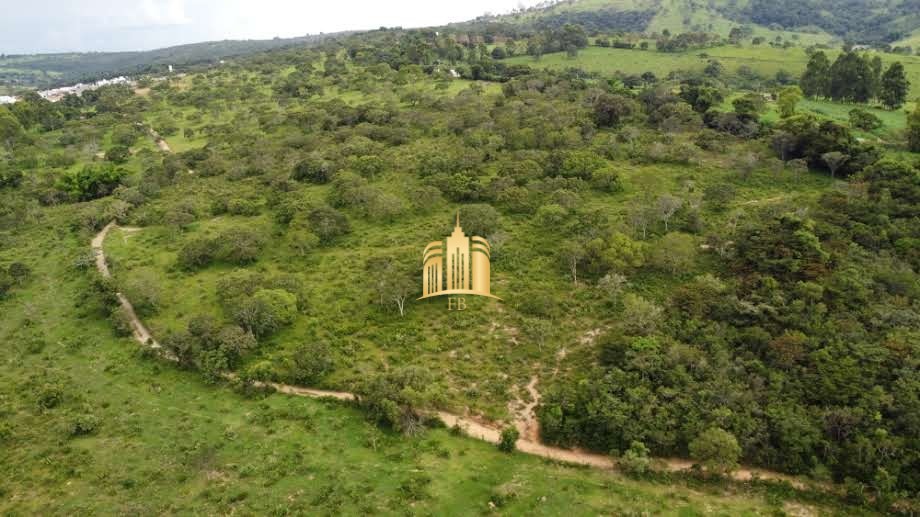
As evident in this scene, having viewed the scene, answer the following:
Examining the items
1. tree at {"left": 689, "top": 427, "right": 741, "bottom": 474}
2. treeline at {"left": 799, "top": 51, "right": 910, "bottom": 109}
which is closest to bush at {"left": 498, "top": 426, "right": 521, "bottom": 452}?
tree at {"left": 689, "top": 427, "right": 741, "bottom": 474}

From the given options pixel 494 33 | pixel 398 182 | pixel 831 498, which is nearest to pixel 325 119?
pixel 398 182

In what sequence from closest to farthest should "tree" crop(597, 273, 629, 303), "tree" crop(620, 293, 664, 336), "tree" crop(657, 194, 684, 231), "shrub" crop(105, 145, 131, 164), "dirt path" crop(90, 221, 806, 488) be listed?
"dirt path" crop(90, 221, 806, 488), "tree" crop(620, 293, 664, 336), "tree" crop(597, 273, 629, 303), "tree" crop(657, 194, 684, 231), "shrub" crop(105, 145, 131, 164)

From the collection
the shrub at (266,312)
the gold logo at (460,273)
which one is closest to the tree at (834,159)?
the gold logo at (460,273)

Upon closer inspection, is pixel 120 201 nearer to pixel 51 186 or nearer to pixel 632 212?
pixel 51 186

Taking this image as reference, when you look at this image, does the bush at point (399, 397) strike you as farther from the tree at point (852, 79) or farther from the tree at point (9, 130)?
the tree at point (9, 130)

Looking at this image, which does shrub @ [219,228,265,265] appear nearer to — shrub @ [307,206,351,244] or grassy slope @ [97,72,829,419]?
grassy slope @ [97,72,829,419]

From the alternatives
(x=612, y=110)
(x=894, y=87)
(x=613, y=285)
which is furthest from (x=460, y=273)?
(x=894, y=87)
